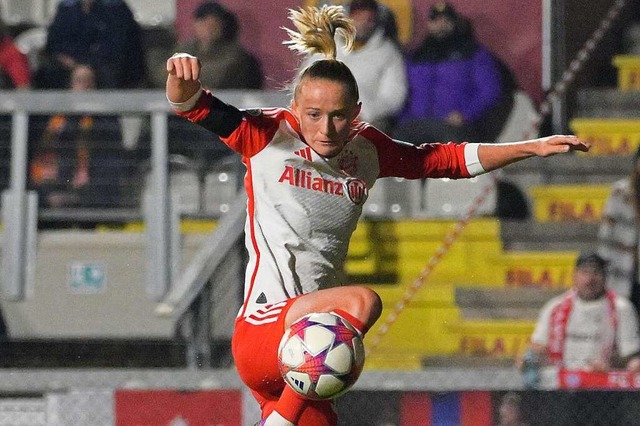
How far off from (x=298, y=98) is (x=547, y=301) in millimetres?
4525

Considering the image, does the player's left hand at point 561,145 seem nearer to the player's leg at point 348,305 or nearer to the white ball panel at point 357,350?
the player's leg at point 348,305

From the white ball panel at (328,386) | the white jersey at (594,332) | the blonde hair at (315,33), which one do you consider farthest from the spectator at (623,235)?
the white ball panel at (328,386)

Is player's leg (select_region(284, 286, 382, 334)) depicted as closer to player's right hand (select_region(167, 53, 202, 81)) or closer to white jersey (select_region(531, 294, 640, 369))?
player's right hand (select_region(167, 53, 202, 81))

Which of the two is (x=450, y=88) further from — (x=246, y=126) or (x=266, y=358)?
(x=266, y=358)

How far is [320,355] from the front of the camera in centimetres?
445

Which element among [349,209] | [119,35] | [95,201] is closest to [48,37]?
[119,35]

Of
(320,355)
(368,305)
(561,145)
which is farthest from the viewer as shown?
(561,145)

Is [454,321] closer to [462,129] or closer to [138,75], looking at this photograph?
[462,129]

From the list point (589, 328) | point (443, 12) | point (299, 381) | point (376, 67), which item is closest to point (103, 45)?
point (376, 67)

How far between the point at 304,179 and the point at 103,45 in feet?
16.8

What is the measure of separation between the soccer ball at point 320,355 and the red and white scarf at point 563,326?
12.5ft

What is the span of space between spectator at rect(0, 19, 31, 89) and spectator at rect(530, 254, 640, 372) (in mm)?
3885

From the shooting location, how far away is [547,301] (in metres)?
8.95

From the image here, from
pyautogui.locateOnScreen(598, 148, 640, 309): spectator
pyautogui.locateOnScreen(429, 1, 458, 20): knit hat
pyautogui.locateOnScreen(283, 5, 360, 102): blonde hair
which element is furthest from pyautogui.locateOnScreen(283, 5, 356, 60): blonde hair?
pyautogui.locateOnScreen(429, 1, 458, 20): knit hat
